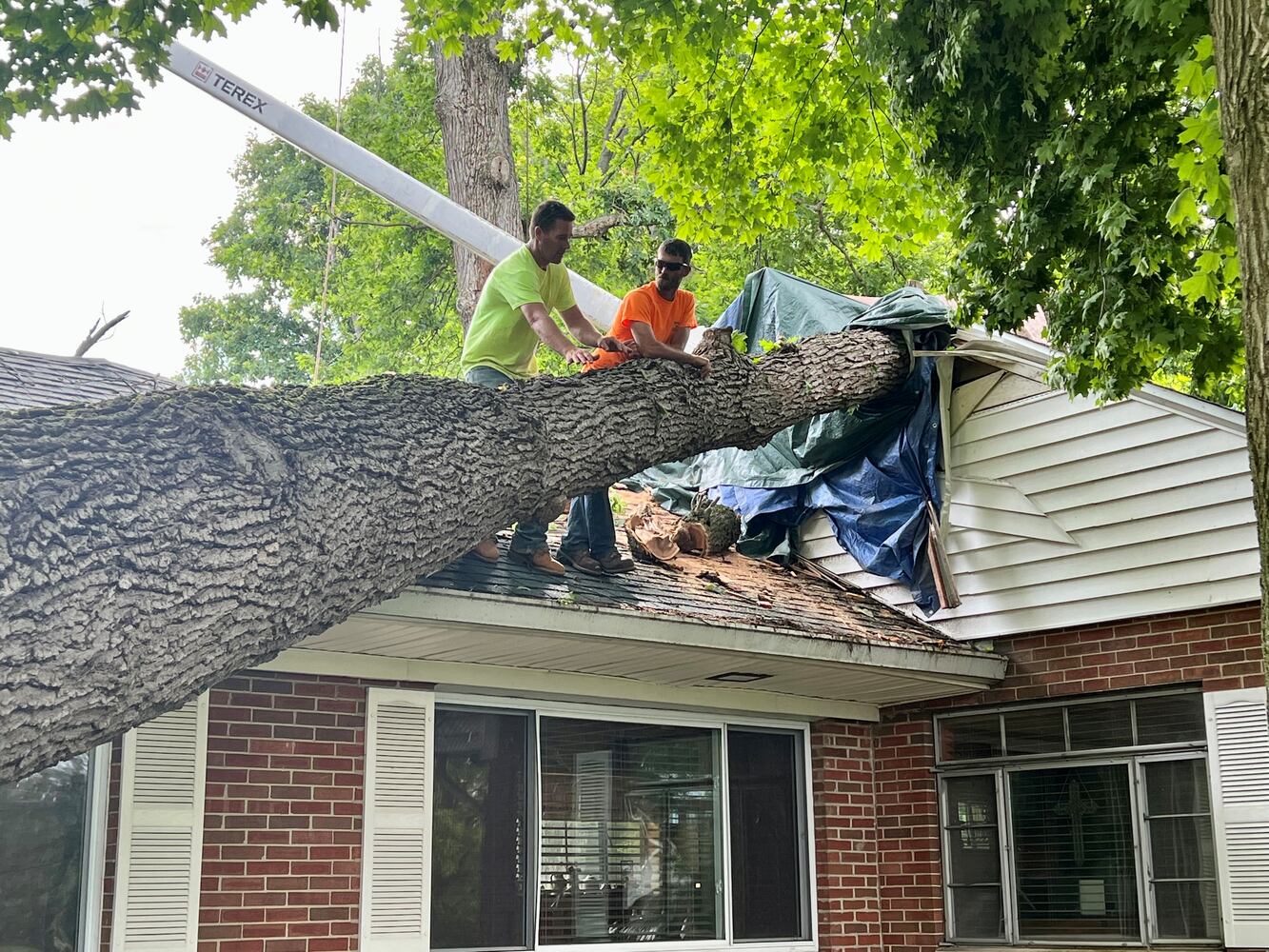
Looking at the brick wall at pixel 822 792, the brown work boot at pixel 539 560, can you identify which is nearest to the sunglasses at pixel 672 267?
the brown work boot at pixel 539 560

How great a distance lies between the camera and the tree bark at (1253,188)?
3275mm

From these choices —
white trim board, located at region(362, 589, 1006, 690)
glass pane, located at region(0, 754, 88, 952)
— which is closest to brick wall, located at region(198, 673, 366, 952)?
glass pane, located at region(0, 754, 88, 952)

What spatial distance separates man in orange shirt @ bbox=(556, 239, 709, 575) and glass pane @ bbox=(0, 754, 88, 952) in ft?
9.39

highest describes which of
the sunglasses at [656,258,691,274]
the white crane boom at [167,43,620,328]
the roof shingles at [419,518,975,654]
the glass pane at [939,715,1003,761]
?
the white crane boom at [167,43,620,328]

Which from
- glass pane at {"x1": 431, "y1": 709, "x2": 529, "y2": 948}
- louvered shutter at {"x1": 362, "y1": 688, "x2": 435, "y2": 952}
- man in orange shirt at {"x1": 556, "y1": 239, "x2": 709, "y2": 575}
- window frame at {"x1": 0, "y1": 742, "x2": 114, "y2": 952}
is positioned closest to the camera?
window frame at {"x1": 0, "y1": 742, "x2": 114, "y2": 952}

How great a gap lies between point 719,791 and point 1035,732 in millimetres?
2107

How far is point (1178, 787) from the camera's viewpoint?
27.3 feet

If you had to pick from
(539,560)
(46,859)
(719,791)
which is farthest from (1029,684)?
(46,859)

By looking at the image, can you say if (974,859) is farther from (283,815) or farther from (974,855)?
(283,815)

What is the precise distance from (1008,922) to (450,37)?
651 centimetres

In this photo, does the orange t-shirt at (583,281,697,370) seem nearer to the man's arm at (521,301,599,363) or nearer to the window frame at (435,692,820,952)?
the man's arm at (521,301,599,363)

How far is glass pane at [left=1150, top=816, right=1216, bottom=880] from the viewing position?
8125 millimetres

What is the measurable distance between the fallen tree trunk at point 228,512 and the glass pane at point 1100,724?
3878 mm

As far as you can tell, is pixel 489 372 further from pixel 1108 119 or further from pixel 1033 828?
pixel 1033 828
